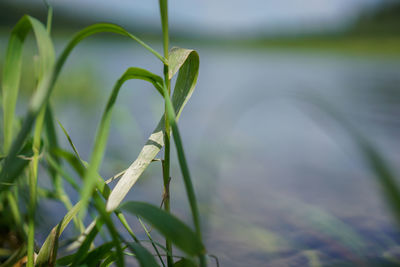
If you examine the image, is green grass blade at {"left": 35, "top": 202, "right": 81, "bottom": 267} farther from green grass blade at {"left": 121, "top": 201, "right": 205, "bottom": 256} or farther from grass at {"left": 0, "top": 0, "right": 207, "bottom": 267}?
green grass blade at {"left": 121, "top": 201, "right": 205, "bottom": 256}

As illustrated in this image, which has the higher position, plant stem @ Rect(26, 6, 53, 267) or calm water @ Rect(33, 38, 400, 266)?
calm water @ Rect(33, 38, 400, 266)

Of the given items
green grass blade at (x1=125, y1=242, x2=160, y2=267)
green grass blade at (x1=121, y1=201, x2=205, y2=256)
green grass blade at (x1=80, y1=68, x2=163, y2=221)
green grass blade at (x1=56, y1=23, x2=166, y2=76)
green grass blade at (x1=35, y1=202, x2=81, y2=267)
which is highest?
green grass blade at (x1=56, y1=23, x2=166, y2=76)

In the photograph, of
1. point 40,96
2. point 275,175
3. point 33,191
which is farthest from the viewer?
point 275,175

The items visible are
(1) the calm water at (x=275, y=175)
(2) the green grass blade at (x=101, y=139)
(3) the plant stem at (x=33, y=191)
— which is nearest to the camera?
(2) the green grass blade at (x=101, y=139)

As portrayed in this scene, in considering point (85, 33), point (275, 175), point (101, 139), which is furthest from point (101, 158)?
point (275, 175)

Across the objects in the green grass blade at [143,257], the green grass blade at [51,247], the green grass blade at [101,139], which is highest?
the green grass blade at [101,139]

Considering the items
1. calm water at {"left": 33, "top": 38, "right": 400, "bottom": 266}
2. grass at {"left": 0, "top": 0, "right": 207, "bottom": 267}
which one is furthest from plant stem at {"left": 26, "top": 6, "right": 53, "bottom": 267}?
calm water at {"left": 33, "top": 38, "right": 400, "bottom": 266}

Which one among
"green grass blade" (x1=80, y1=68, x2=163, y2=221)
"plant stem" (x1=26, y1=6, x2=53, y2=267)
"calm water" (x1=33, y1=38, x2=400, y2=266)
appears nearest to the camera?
"green grass blade" (x1=80, y1=68, x2=163, y2=221)

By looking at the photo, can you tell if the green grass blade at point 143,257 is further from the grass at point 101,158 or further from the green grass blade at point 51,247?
the green grass blade at point 51,247

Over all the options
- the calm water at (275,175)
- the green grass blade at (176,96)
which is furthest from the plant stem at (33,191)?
the calm water at (275,175)

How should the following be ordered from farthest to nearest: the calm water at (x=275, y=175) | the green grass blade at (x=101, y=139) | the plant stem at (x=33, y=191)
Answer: the calm water at (x=275, y=175), the plant stem at (x=33, y=191), the green grass blade at (x=101, y=139)

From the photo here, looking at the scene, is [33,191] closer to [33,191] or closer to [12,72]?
[33,191]
